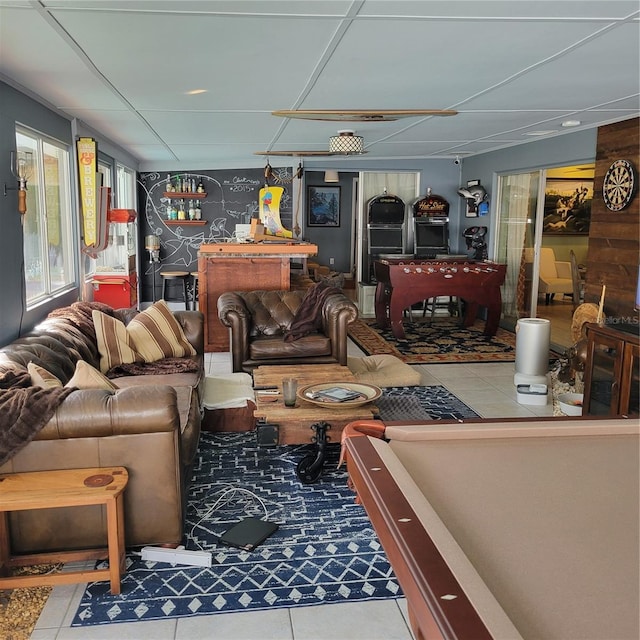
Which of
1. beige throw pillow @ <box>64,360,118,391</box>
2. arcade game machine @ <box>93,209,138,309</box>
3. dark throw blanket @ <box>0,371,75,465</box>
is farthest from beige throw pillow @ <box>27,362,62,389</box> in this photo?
arcade game machine @ <box>93,209,138,309</box>

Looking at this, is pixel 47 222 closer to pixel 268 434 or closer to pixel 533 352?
pixel 268 434

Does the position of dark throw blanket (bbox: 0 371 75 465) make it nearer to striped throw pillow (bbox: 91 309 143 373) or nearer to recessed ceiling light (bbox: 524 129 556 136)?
striped throw pillow (bbox: 91 309 143 373)

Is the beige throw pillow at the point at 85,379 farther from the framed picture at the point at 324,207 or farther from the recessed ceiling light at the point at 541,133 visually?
the framed picture at the point at 324,207

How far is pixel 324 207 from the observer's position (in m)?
12.2

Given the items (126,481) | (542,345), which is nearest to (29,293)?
(126,481)

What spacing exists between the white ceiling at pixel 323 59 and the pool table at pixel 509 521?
1.71 metres

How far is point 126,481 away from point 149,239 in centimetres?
778

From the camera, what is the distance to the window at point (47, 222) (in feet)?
15.9

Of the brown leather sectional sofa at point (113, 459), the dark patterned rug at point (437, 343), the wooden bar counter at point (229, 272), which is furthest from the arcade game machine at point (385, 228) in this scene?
the brown leather sectional sofa at point (113, 459)

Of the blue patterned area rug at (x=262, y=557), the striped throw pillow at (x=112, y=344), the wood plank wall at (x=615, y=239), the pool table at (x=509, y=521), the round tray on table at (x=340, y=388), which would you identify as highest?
the wood plank wall at (x=615, y=239)

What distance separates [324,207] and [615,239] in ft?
23.2

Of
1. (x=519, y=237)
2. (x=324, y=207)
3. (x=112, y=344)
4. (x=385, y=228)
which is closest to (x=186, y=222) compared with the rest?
(x=324, y=207)

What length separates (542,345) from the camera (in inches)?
218

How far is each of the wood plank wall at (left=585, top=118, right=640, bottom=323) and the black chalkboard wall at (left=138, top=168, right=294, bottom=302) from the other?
519cm
